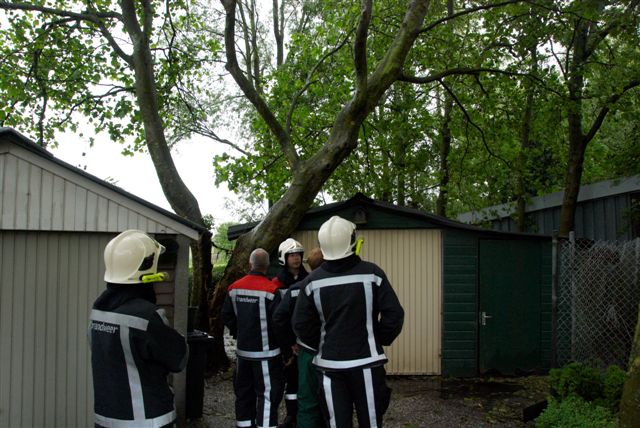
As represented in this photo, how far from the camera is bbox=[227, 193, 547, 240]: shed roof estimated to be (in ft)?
32.0

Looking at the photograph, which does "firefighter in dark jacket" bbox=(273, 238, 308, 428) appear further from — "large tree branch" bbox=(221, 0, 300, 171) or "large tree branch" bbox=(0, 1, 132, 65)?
"large tree branch" bbox=(0, 1, 132, 65)

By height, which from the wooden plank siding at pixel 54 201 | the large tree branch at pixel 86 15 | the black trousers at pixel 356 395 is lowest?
the black trousers at pixel 356 395

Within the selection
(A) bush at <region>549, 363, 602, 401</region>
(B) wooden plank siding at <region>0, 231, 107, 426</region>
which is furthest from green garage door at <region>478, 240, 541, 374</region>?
(B) wooden plank siding at <region>0, 231, 107, 426</region>

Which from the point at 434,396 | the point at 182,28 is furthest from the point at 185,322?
the point at 182,28

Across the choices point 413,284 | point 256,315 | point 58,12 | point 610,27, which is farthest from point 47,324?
point 610,27

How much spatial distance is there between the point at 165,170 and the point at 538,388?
6.80m

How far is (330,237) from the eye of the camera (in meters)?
4.50

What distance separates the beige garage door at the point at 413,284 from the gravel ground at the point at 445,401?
0.29 metres

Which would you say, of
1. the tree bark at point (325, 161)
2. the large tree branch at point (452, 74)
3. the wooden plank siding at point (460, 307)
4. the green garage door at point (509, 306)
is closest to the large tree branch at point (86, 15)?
the tree bark at point (325, 161)

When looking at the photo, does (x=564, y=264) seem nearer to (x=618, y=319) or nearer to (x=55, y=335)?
(x=618, y=319)

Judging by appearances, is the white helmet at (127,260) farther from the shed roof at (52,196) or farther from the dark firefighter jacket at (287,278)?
the dark firefighter jacket at (287,278)

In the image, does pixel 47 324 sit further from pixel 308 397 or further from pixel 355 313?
pixel 355 313

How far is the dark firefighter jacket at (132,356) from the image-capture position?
3449 mm

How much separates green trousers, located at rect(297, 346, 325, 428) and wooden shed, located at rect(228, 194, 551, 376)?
4.44m
